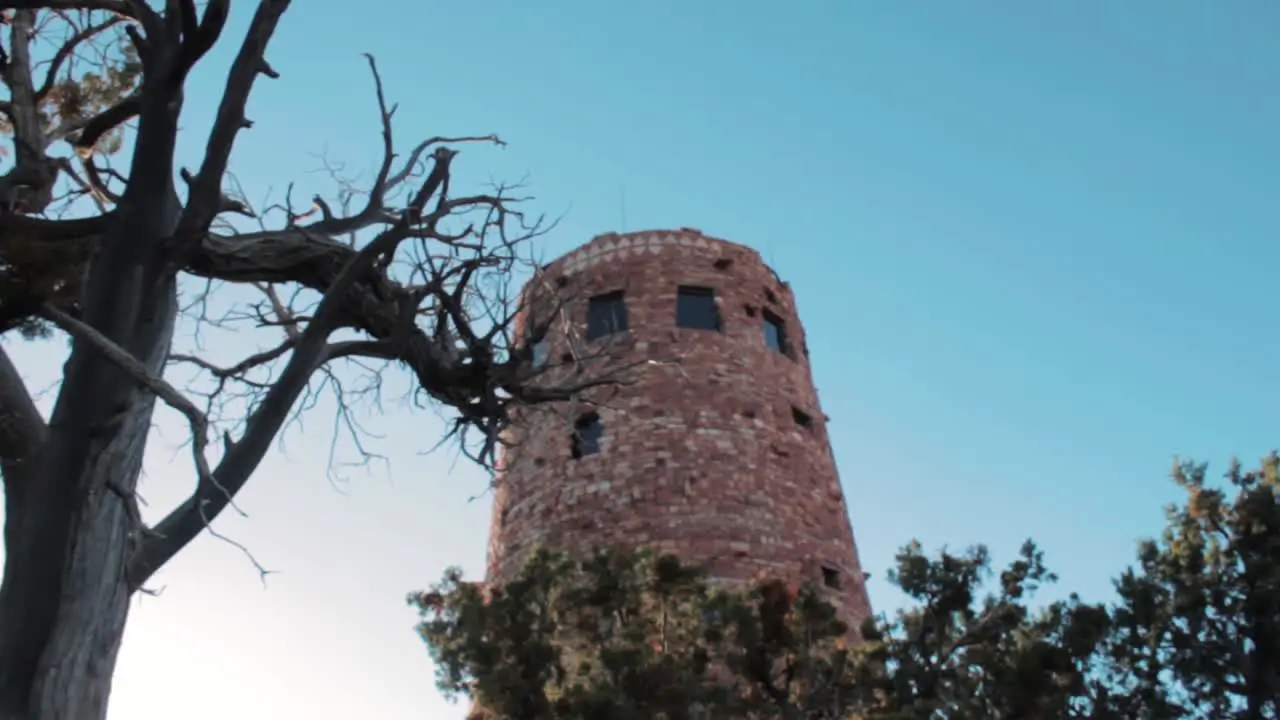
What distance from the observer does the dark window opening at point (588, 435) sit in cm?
1261

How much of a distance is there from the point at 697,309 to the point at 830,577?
3.64 metres

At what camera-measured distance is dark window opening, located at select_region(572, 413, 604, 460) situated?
1261 centimetres

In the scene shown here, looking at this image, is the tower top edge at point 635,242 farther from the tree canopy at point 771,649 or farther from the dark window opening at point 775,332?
the tree canopy at point 771,649

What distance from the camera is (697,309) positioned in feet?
45.6

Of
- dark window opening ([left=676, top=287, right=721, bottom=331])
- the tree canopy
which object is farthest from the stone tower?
the tree canopy

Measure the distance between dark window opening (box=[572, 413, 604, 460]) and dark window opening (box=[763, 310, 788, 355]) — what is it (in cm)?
255

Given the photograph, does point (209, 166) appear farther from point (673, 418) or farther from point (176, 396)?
point (673, 418)

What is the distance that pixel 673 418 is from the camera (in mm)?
12453

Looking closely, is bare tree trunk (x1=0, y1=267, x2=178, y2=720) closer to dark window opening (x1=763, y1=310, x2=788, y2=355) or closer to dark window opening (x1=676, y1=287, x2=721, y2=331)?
dark window opening (x1=676, y1=287, x2=721, y2=331)

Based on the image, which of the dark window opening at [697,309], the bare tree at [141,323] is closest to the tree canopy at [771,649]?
the bare tree at [141,323]

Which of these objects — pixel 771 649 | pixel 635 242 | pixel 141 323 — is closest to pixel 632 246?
pixel 635 242

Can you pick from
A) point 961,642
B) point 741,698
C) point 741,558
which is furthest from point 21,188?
point 741,558

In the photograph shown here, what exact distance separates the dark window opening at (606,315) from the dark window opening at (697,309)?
0.66 metres

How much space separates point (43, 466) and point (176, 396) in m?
0.51
